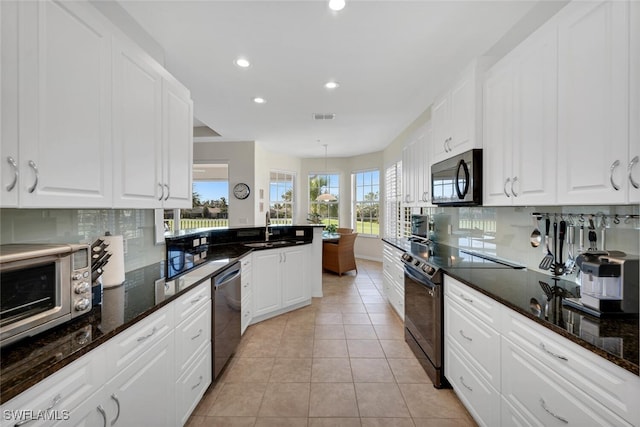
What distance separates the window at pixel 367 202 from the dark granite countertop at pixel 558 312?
4.94 metres

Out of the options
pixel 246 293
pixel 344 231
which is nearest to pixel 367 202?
pixel 344 231

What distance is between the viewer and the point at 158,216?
223 centimetres

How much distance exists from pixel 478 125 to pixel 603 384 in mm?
1707

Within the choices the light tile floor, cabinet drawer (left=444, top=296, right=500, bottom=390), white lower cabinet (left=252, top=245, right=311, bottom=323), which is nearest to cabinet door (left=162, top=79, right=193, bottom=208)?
white lower cabinet (left=252, top=245, right=311, bottom=323)

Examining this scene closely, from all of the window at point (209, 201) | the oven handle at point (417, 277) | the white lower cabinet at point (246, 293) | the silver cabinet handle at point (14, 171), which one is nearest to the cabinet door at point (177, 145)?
the silver cabinet handle at point (14, 171)

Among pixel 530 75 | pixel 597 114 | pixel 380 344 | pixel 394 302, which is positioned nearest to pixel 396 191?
pixel 394 302

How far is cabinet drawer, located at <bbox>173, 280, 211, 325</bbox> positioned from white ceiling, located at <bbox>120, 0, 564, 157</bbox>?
6.28 feet

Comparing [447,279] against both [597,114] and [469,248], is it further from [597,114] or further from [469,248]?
[597,114]

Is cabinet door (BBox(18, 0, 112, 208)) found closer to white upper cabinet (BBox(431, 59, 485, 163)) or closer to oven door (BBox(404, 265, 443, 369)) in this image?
oven door (BBox(404, 265, 443, 369))

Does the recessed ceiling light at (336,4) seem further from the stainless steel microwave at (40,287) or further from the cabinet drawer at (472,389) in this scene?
the cabinet drawer at (472,389)

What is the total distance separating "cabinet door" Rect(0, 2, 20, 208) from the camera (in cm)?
91

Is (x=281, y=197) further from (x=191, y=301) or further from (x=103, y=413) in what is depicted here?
(x=103, y=413)

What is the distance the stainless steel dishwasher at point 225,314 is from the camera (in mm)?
2084

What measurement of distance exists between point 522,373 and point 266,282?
2555 mm
